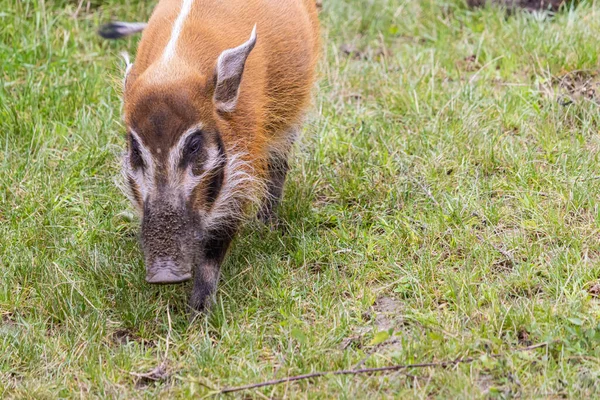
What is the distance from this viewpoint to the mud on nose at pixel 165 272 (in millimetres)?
4664

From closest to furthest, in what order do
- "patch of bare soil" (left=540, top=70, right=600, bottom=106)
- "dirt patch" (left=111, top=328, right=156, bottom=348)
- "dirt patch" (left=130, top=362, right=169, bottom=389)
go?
1. "dirt patch" (left=130, top=362, right=169, bottom=389)
2. "dirt patch" (left=111, top=328, right=156, bottom=348)
3. "patch of bare soil" (left=540, top=70, right=600, bottom=106)

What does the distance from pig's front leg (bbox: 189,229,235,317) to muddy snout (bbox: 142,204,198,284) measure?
1.20 ft

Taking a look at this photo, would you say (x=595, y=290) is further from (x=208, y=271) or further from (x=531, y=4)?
(x=531, y=4)

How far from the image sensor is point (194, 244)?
192 inches

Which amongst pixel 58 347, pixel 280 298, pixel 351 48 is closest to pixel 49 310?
pixel 58 347

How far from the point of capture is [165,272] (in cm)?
467

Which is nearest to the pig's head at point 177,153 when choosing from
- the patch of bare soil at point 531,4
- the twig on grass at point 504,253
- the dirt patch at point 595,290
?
the twig on grass at point 504,253

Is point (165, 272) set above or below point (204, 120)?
below

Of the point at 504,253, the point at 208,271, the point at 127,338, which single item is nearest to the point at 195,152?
the point at 208,271

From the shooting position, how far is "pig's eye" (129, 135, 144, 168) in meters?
4.89

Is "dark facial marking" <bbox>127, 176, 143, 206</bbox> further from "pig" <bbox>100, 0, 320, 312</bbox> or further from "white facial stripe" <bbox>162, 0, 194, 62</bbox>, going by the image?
"white facial stripe" <bbox>162, 0, 194, 62</bbox>

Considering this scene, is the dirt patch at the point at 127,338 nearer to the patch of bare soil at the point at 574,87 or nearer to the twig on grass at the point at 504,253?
the twig on grass at the point at 504,253

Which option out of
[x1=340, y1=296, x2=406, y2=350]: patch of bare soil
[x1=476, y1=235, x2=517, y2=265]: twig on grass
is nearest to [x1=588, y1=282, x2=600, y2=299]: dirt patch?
[x1=476, y1=235, x2=517, y2=265]: twig on grass

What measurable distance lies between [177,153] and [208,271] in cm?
84
